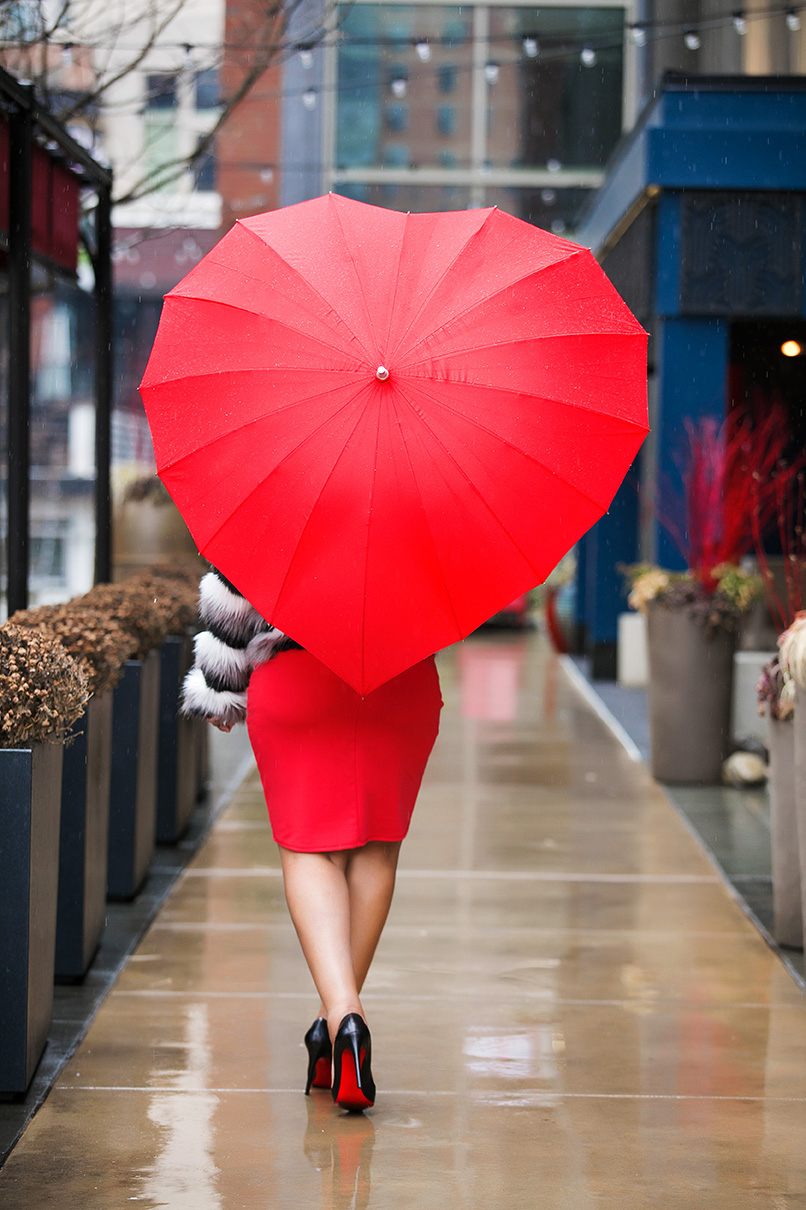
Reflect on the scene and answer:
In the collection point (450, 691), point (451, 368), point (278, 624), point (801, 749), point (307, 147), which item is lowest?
point (450, 691)

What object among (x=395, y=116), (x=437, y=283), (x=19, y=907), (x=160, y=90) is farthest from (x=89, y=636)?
(x=395, y=116)

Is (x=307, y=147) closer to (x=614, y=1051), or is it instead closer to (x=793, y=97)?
(x=793, y=97)

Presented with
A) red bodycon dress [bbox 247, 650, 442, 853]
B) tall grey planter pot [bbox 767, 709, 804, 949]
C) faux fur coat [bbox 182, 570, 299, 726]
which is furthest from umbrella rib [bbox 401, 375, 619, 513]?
tall grey planter pot [bbox 767, 709, 804, 949]

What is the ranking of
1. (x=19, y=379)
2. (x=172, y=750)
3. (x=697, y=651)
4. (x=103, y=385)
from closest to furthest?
(x=19, y=379), (x=172, y=750), (x=103, y=385), (x=697, y=651)

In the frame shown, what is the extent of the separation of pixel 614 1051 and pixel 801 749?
3.57 ft

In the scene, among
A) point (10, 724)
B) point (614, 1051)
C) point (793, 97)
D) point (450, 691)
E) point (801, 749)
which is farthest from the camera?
point (450, 691)

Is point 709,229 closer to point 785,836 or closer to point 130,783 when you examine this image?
point 785,836

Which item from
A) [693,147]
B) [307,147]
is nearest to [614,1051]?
[693,147]

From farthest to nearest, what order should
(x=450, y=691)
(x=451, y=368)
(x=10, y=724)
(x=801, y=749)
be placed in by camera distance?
(x=450, y=691), (x=801, y=749), (x=10, y=724), (x=451, y=368)

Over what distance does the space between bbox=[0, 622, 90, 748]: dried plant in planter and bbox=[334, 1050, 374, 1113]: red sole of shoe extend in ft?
3.72

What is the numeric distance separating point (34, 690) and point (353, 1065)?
1220mm

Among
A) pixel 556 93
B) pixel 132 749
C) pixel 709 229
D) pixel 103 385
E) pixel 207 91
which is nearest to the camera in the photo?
pixel 132 749

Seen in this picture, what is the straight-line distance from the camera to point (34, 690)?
3.78 meters

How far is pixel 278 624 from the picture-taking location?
3291mm
